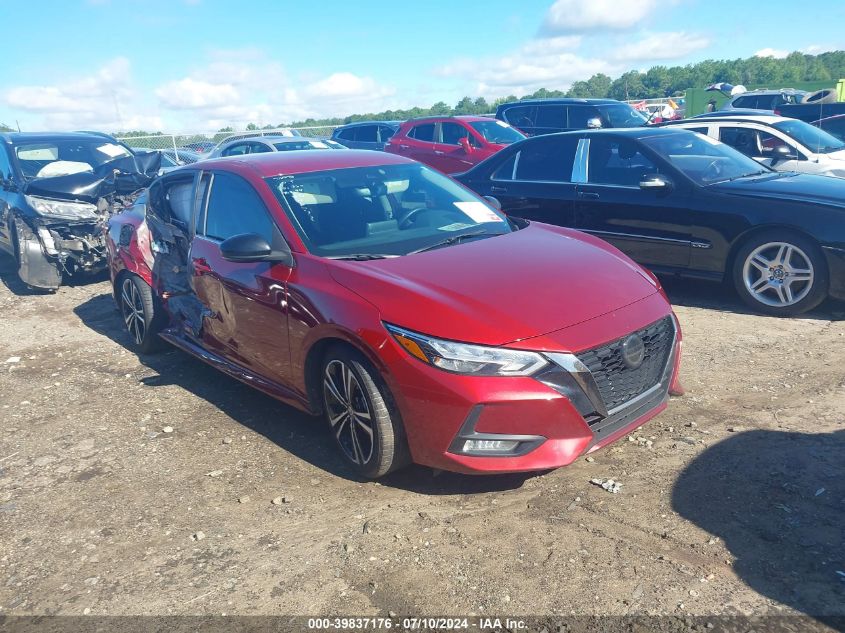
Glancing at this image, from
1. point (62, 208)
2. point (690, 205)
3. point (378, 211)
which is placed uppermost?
point (378, 211)

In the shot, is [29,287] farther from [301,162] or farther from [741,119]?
[741,119]

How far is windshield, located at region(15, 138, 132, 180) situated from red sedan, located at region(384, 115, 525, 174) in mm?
5964

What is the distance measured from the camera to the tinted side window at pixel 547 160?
7629mm

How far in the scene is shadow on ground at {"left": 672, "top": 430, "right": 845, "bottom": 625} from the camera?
9.12 feet

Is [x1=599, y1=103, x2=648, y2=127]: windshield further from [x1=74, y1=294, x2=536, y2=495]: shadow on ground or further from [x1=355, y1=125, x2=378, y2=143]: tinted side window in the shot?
[x1=74, y1=294, x2=536, y2=495]: shadow on ground

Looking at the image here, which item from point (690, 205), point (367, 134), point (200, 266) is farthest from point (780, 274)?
point (367, 134)

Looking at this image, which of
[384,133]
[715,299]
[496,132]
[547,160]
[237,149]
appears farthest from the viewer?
[384,133]

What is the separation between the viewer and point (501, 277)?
3742mm

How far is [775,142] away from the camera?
1070 cm

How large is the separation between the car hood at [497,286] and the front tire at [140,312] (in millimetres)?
2830

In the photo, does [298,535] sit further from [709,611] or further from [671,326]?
[671,326]

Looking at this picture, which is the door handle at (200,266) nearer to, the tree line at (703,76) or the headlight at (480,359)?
the headlight at (480,359)

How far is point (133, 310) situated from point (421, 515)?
3971mm

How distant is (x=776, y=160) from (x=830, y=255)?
17.4 feet
